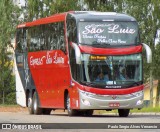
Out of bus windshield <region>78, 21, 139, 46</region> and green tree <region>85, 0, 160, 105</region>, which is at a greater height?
bus windshield <region>78, 21, 139, 46</region>

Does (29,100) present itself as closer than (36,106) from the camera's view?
No

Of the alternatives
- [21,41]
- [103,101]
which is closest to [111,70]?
[103,101]

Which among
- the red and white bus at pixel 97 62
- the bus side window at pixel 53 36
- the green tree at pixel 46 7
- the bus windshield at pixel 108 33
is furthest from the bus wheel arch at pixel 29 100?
the green tree at pixel 46 7

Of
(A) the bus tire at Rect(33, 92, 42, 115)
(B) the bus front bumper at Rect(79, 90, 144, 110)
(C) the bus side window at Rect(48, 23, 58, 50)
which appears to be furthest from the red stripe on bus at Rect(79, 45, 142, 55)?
(A) the bus tire at Rect(33, 92, 42, 115)

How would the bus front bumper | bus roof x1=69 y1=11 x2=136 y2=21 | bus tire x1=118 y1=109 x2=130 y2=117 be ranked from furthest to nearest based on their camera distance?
1. bus tire x1=118 y1=109 x2=130 y2=117
2. bus roof x1=69 y1=11 x2=136 y2=21
3. the bus front bumper

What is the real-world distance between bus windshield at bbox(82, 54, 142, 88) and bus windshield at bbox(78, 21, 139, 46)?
0.62 meters

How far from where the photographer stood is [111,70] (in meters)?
32.9

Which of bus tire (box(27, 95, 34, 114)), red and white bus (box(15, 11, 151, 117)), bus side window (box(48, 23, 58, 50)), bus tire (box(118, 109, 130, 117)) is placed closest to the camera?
red and white bus (box(15, 11, 151, 117))

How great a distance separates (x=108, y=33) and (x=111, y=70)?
5.11 ft

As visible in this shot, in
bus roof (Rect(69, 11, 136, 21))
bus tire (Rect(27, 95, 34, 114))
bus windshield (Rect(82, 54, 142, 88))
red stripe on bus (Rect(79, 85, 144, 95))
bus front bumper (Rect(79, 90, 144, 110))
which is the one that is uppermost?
bus roof (Rect(69, 11, 136, 21))

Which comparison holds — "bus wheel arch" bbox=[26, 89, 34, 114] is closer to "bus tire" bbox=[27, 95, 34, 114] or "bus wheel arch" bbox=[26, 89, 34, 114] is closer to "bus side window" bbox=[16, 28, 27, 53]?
"bus tire" bbox=[27, 95, 34, 114]

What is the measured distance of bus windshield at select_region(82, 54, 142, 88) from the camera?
32.7m

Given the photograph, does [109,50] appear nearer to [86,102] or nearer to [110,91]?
[110,91]

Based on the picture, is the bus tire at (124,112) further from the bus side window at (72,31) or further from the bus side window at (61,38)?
the bus side window at (72,31)
